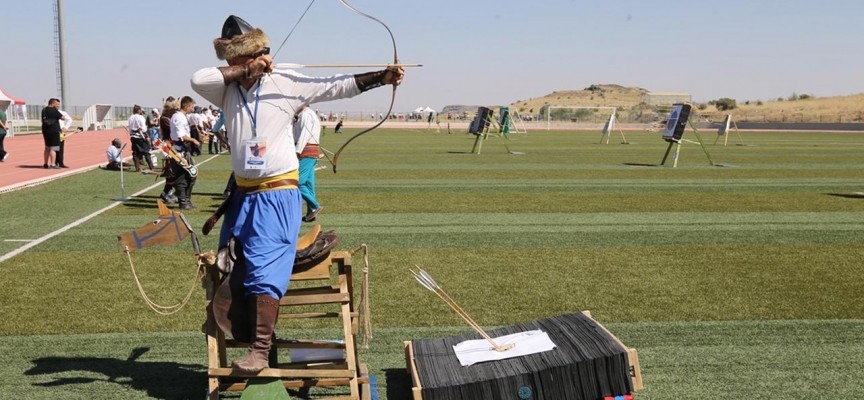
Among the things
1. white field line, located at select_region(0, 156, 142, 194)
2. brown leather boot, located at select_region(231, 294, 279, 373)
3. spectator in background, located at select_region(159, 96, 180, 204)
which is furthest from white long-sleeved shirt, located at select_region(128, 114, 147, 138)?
brown leather boot, located at select_region(231, 294, 279, 373)

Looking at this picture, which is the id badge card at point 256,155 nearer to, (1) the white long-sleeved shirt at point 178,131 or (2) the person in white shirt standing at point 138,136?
(1) the white long-sleeved shirt at point 178,131

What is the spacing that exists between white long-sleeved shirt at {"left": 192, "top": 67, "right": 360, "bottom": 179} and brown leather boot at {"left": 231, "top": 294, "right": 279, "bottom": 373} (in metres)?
0.65

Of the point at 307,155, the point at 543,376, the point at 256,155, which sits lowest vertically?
the point at 543,376

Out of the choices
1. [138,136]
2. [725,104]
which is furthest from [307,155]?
[725,104]

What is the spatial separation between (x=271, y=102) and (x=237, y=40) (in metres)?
0.37

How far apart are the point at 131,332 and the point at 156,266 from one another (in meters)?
2.47

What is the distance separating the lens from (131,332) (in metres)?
6.32

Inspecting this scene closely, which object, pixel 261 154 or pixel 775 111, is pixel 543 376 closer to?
pixel 261 154

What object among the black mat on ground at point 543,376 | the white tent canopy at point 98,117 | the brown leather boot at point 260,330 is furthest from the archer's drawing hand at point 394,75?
the white tent canopy at point 98,117

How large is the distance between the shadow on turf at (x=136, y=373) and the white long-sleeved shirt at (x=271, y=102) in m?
1.43

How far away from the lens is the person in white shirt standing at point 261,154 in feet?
14.5

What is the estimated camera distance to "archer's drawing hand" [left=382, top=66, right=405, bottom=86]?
4.43 m

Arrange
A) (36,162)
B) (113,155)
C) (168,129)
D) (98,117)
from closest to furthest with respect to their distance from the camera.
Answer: (168,129), (113,155), (36,162), (98,117)

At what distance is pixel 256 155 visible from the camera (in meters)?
4.43
